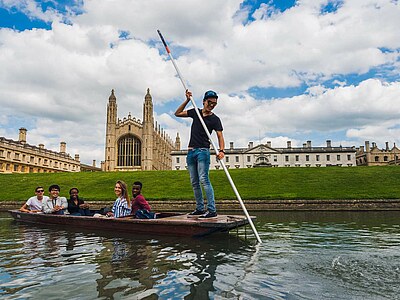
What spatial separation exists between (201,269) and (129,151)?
8101cm

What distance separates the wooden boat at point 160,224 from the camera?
7176 millimetres

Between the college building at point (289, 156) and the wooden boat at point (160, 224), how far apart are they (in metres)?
77.8

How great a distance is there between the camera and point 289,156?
89.2 metres

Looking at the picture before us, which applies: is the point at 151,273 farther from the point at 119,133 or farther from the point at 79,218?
the point at 119,133

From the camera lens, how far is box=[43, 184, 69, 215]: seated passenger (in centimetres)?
1116

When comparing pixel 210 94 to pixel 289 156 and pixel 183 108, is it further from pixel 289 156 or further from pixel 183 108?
pixel 289 156

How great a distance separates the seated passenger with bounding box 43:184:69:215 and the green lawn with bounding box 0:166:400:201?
41.2 feet

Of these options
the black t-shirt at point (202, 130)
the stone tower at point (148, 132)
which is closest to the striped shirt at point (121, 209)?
the black t-shirt at point (202, 130)

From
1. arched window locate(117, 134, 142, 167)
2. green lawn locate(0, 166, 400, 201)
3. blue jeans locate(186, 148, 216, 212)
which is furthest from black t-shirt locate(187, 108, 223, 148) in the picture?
arched window locate(117, 134, 142, 167)

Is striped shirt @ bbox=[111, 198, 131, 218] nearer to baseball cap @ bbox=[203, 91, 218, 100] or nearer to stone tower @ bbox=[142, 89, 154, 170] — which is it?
baseball cap @ bbox=[203, 91, 218, 100]

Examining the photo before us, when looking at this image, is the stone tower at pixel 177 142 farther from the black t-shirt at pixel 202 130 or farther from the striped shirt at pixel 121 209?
the black t-shirt at pixel 202 130

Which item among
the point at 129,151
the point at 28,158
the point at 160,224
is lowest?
the point at 160,224

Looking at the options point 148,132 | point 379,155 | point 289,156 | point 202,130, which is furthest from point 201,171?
point 379,155

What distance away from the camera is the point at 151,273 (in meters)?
4.64
